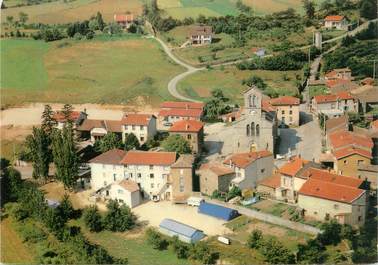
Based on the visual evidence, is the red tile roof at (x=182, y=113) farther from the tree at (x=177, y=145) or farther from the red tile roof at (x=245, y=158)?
the red tile roof at (x=245, y=158)

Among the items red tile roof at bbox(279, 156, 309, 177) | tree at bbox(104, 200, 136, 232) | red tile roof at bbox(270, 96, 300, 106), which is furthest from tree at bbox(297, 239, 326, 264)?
red tile roof at bbox(270, 96, 300, 106)

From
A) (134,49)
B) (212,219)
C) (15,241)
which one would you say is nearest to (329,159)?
(212,219)

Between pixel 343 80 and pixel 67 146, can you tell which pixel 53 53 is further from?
pixel 67 146

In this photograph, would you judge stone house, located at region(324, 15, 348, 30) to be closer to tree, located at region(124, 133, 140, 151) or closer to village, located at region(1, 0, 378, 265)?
village, located at region(1, 0, 378, 265)

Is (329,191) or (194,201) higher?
(329,191)

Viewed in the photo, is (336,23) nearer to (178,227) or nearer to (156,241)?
→ (178,227)

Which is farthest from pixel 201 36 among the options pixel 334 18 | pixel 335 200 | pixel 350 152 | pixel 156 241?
pixel 156 241
